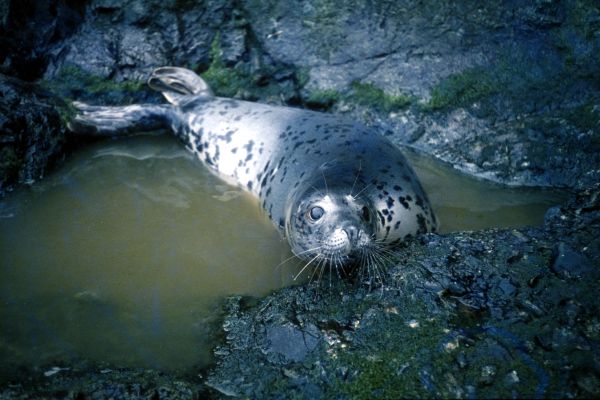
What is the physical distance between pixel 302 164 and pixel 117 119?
176 centimetres

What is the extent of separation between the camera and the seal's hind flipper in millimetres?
4961

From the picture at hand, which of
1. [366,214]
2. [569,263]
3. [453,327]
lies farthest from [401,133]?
[453,327]

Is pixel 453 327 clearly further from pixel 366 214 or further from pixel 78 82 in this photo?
pixel 78 82

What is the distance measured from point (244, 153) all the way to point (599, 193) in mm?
2402

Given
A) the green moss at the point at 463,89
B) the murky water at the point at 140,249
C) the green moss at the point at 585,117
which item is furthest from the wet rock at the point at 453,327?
the green moss at the point at 463,89

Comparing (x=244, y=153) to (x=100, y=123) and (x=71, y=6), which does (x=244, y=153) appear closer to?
(x=100, y=123)

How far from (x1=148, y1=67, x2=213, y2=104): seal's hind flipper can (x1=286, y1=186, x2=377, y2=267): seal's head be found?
204 centimetres

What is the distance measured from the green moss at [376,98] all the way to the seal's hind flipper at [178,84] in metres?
1.24

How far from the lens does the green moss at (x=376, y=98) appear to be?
4.75 m

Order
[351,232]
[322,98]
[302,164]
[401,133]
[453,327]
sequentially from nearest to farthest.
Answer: [453,327] → [351,232] → [302,164] → [401,133] → [322,98]

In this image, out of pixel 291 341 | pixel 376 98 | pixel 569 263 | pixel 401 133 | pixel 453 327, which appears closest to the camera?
pixel 453 327

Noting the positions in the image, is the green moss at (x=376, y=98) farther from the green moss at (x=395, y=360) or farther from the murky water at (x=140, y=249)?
the green moss at (x=395, y=360)

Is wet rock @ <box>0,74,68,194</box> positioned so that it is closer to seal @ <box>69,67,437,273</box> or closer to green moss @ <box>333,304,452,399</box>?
seal @ <box>69,67,437,273</box>

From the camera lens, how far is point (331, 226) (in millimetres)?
3062
